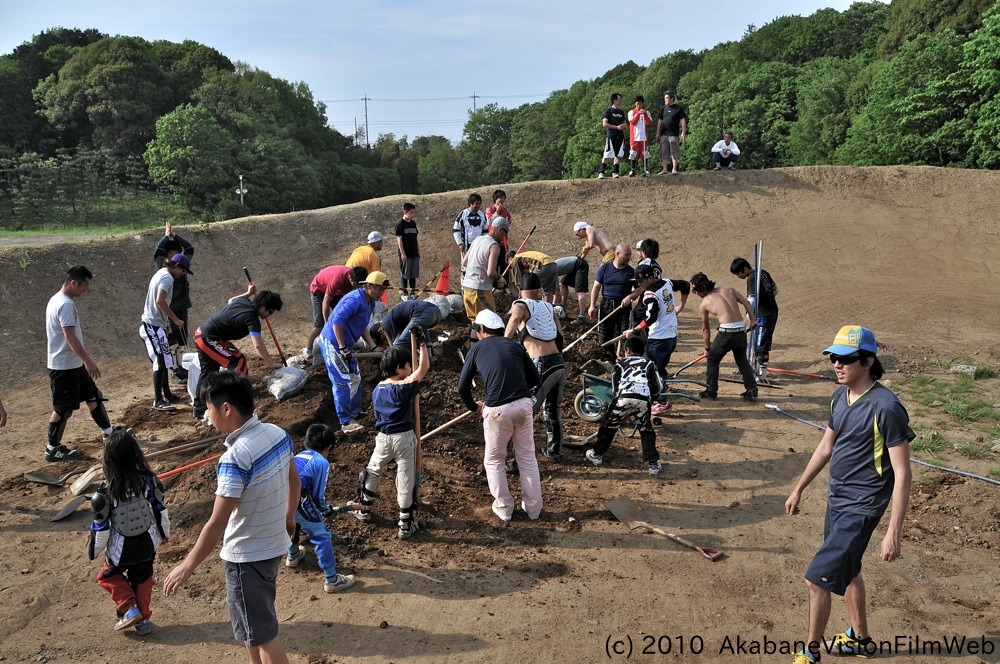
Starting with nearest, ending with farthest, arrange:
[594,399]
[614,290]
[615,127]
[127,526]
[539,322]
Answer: [127,526], [539,322], [594,399], [614,290], [615,127]

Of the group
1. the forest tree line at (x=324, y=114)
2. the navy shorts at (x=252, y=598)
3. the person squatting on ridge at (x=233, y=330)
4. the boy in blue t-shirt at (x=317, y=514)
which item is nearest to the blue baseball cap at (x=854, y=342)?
the navy shorts at (x=252, y=598)

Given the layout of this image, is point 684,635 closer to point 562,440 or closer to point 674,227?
point 562,440

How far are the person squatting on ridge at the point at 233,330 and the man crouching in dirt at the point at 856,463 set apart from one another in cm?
523

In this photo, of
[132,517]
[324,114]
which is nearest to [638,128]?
[132,517]

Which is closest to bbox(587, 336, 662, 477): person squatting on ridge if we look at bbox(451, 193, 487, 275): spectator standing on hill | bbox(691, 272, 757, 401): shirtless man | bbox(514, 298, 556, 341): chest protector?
bbox(514, 298, 556, 341): chest protector

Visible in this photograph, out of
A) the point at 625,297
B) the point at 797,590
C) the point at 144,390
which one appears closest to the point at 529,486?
the point at 797,590

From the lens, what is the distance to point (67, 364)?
7344 millimetres

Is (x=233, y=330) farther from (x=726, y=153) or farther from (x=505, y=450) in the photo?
(x=726, y=153)

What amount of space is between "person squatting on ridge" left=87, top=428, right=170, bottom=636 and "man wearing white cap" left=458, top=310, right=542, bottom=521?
2625mm

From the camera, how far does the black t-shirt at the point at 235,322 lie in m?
7.19

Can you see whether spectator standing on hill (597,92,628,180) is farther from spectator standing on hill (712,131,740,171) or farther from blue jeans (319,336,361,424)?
blue jeans (319,336,361,424)

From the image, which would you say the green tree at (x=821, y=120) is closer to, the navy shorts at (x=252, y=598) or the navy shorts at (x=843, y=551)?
the navy shorts at (x=843, y=551)

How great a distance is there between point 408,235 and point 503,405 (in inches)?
280

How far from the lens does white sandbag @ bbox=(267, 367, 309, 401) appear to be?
8320 mm
